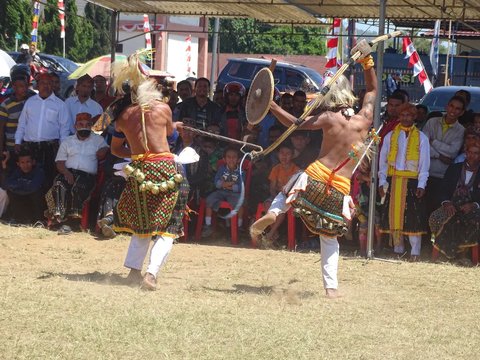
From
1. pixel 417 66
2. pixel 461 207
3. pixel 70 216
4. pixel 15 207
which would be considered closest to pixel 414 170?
pixel 461 207

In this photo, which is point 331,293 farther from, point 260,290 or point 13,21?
point 13,21

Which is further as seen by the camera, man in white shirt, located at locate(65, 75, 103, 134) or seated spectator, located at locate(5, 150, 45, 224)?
man in white shirt, located at locate(65, 75, 103, 134)

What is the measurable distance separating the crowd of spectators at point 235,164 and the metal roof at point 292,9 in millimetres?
1563

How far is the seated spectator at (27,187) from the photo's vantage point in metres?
11.2

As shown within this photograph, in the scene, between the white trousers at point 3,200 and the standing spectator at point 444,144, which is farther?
the white trousers at point 3,200

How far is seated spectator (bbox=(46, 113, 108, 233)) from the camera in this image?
10.9m

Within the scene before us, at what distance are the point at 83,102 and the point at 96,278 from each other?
153 inches

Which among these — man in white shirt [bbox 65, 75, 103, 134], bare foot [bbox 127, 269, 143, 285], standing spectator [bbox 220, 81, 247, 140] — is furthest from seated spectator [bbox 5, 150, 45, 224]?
bare foot [bbox 127, 269, 143, 285]

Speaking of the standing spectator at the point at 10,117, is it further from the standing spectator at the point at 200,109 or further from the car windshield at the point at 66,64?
the car windshield at the point at 66,64

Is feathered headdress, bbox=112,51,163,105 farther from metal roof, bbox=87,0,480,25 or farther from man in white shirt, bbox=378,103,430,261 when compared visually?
metal roof, bbox=87,0,480,25

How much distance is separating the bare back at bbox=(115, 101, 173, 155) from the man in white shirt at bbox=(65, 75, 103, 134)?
3.75m

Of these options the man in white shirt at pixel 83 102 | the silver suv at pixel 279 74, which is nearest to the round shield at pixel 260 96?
the man in white shirt at pixel 83 102

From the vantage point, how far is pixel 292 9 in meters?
13.4

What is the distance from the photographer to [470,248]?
9.95m
